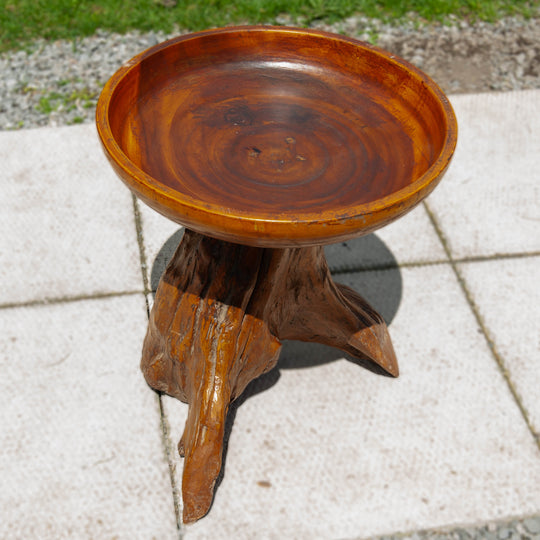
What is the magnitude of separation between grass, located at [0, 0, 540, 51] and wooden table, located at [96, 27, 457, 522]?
272cm

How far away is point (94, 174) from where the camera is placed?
12.2 ft

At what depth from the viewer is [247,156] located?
2.15 metres

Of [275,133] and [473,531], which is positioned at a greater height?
[275,133]

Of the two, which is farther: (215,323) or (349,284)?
(349,284)

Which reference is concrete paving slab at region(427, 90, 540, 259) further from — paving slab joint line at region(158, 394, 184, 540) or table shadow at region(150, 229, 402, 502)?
paving slab joint line at region(158, 394, 184, 540)

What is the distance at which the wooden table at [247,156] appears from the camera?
204 cm

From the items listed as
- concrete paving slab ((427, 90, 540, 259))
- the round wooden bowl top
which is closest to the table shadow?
concrete paving slab ((427, 90, 540, 259))

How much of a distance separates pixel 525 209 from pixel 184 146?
2.26m

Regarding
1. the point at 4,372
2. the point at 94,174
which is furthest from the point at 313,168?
the point at 94,174

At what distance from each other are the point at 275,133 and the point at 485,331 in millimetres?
1466

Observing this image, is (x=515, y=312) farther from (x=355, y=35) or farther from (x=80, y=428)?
(x=355, y=35)

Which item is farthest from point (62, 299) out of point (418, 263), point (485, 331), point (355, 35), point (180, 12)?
point (355, 35)

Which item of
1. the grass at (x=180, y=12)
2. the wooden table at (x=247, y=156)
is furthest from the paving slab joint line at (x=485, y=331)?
the grass at (x=180, y=12)

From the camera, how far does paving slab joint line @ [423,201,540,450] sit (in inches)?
108
